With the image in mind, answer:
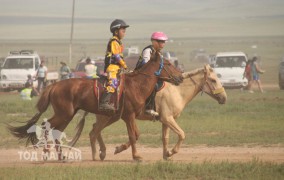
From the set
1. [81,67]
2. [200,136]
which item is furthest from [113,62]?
[81,67]

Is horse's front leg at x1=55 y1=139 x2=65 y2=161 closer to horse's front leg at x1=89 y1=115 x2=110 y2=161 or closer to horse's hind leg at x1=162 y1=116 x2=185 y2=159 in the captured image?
horse's front leg at x1=89 y1=115 x2=110 y2=161

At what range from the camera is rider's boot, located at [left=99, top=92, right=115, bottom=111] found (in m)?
15.1

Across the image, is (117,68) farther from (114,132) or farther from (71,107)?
(114,132)

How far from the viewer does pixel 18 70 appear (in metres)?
41.5

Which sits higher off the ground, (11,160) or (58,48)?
(11,160)

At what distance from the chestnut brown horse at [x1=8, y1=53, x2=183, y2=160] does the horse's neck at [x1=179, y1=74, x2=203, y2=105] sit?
1.31 meters

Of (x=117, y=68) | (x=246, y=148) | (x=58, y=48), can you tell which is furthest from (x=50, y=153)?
(x=58, y=48)

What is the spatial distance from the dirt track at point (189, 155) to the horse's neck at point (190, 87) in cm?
120

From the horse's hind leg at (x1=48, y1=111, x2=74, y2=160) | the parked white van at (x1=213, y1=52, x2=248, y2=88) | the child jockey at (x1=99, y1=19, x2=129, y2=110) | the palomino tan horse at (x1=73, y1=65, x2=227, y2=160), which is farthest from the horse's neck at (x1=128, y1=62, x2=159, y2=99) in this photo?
the parked white van at (x1=213, y1=52, x2=248, y2=88)

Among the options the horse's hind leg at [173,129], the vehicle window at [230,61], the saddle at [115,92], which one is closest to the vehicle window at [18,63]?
the vehicle window at [230,61]

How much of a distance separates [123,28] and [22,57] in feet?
90.2

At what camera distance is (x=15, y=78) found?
1629 inches

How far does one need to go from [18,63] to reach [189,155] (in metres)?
26.5

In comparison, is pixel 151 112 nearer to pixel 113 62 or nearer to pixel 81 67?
pixel 113 62
